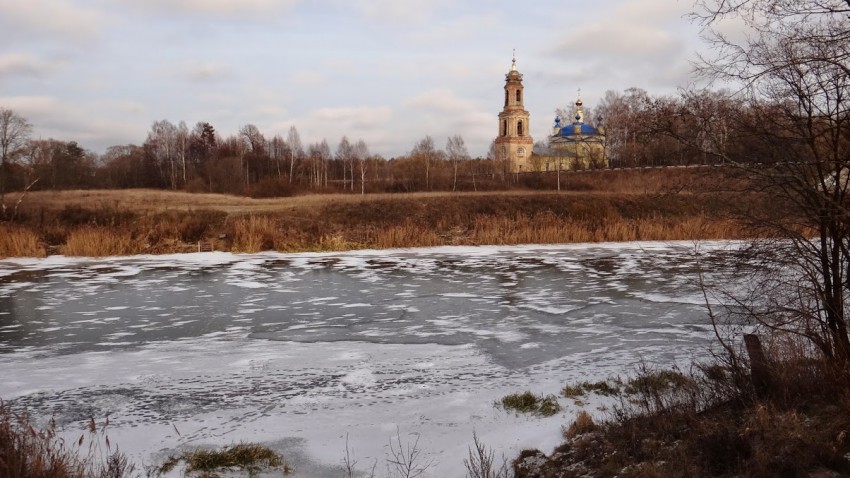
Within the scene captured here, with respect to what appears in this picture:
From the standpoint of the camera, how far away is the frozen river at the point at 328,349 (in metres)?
5.32

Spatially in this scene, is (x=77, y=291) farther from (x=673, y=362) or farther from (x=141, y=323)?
(x=673, y=362)

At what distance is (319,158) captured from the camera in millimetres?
76000

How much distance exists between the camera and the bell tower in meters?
81.0

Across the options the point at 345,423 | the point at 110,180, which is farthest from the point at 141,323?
the point at 110,180

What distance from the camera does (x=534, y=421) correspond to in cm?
545

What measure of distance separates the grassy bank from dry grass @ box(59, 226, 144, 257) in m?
0.03

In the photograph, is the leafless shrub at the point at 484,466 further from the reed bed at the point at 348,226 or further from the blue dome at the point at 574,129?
the blue dome at the point at 574,129

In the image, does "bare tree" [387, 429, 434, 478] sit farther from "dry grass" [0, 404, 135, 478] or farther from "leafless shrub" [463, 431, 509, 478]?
"dry grass" [0, 404, 135, 478]

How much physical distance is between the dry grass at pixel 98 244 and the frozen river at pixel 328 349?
329cm

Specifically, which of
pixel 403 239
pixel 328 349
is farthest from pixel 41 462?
pixel 403 239

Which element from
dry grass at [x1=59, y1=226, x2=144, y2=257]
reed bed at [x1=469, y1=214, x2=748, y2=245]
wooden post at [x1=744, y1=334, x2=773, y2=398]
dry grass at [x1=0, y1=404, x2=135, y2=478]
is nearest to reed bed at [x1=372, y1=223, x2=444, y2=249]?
reed bed at [x1=469, y1=214, x2=748, y2=245]

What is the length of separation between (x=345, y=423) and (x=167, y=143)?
259ft

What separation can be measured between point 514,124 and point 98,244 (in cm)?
6982

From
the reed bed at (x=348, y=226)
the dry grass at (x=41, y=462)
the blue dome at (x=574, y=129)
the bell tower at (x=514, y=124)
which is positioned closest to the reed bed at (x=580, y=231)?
the reed bed at (x=348, y=226)
